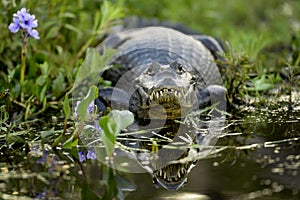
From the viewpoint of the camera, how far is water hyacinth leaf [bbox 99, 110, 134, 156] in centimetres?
227

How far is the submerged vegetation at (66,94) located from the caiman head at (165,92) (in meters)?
0.32

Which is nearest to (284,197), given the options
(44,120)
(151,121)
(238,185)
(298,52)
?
(238,185)

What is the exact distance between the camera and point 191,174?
2.25m

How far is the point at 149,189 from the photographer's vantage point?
82.3 inches

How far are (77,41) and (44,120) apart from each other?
1453mm

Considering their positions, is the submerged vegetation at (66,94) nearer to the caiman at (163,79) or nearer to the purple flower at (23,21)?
the purple flower at (23,21)

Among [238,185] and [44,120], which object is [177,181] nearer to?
[238,185]

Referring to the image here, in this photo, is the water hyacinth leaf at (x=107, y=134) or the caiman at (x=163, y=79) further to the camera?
the caiman at (x=163, y=79)

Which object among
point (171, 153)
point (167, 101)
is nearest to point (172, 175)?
point (171, 153)

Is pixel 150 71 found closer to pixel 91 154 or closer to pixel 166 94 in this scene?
pixel 166 94

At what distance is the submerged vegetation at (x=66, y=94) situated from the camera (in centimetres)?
227

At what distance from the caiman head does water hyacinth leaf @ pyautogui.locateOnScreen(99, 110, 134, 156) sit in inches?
21.8

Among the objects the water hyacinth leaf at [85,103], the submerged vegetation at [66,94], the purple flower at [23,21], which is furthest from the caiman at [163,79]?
the purple flower at [23,21]

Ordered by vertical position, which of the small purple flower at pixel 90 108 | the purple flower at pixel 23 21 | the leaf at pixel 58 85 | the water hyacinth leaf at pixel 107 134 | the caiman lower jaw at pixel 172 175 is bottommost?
the caiman lower jaw at pixel 172 175
